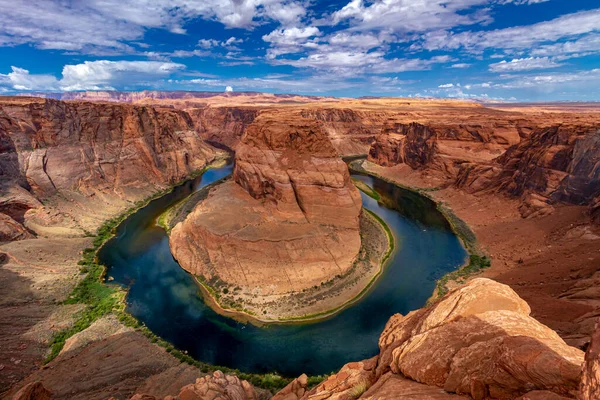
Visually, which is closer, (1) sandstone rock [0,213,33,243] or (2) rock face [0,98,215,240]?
(1) sandstone rock [0,213,33,243]

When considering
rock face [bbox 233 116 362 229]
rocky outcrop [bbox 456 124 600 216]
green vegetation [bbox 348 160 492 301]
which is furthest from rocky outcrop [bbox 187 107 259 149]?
rocky outcrop [bbox 456 124 600 216]

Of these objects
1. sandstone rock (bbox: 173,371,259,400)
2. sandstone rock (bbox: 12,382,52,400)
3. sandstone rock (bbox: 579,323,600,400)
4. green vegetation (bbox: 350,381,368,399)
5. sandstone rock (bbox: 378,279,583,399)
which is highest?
sandstone rock (bbox: 579,323,600,400)

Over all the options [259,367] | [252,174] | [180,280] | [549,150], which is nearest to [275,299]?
[259,367]

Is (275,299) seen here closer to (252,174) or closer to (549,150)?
(252,174)

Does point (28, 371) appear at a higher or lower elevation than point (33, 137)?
lower

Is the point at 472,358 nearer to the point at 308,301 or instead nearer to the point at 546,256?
the point at 308,301

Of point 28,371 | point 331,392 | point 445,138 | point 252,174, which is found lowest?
point 28,371

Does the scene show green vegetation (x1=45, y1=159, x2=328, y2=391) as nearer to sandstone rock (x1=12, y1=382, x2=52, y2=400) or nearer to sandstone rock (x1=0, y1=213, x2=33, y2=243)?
sandstone rock (x1=0, y1=213, x2=33, y2=243)
